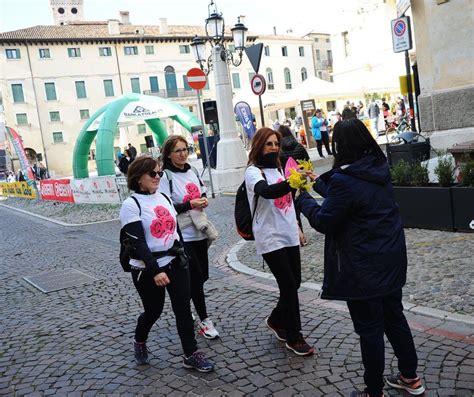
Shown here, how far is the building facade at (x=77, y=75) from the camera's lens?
174 feet

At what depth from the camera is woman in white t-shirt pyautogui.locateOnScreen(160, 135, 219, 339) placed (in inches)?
173

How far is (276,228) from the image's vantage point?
389 cm

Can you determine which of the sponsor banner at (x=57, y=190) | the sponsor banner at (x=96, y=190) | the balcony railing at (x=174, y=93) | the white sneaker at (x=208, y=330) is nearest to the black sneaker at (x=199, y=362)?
the white sneaker at (x=208, y=330)

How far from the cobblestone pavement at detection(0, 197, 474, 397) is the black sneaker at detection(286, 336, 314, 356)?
61 mm

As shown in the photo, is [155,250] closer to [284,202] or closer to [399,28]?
[284,202]

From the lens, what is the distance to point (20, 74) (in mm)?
53188

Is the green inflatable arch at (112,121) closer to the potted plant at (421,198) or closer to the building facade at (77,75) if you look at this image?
the potted plant at (421,198)

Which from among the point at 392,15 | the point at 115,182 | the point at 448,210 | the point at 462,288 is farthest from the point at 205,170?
the point at 392,15

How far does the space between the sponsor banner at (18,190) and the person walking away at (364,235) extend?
23.7 meters

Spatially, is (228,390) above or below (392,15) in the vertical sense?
below

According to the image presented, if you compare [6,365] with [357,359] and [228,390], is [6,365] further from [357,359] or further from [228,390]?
[357,359]

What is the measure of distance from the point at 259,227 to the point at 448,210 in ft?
12.2

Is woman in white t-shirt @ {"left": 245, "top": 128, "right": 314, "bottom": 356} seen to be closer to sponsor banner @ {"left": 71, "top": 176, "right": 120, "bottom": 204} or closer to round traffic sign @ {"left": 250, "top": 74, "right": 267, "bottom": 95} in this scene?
round traffic sign @ {"left": 250, "top": 74, "right": 267, "bottom": 95}

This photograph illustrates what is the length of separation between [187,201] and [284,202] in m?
0.87
